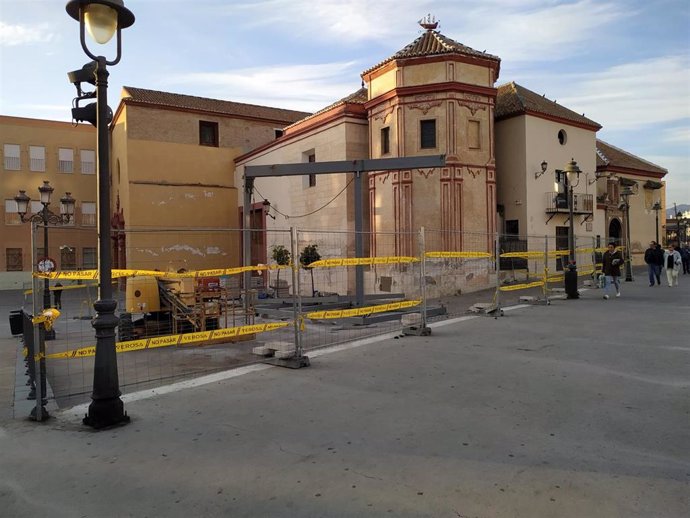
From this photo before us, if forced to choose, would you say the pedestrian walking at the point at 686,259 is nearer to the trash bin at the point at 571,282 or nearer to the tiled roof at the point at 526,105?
the tiled roof at the point at 526,105

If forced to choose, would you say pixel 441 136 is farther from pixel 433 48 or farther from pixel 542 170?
pixel 542 170

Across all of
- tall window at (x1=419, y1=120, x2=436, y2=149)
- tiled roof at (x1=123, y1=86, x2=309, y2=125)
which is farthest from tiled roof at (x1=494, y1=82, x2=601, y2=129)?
tiled roof at (x1=123, y1=86, x2=309, y2=125)

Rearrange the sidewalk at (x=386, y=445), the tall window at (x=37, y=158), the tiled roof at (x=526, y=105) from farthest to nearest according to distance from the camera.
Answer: the tall window at (x=37, y=158), the tiled roof at (x=526, y=105), the sidewalk at (x=386, y=445)

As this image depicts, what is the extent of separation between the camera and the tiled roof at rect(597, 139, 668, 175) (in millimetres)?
31467

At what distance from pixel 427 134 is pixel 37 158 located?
31.0 m

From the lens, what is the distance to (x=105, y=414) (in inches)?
197

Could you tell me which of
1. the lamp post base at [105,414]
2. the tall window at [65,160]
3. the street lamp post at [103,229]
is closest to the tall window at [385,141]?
the street lamp post at [103,229]

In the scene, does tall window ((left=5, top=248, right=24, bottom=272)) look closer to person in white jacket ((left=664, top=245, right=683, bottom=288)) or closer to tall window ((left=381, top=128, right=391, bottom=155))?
tall window ((left=381, top=128, right=391, bottom=155))

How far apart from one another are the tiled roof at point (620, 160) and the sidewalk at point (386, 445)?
27.6 metres

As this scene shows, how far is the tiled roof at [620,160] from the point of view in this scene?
31.5 m

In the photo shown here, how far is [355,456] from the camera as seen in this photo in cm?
411

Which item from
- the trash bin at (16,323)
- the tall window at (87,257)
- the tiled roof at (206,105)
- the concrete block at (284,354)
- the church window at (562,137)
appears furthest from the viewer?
the tall window at (87,257)

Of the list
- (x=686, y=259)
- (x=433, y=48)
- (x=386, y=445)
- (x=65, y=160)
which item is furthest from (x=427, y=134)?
(x=65, y=160)

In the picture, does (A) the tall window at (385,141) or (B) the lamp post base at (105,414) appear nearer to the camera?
(B) the lamp post base at (105,414)
